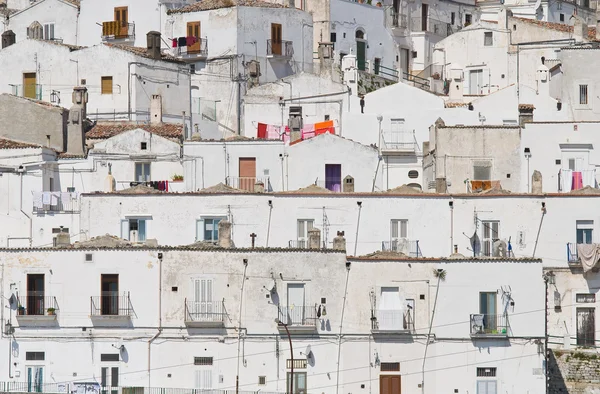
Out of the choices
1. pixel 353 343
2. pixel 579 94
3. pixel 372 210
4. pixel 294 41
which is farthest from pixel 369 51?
pixel 353 343

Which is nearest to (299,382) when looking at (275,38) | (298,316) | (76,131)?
(298,316)

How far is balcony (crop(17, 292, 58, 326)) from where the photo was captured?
74438 mm

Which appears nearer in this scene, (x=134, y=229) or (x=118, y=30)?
(x=134, y=229)

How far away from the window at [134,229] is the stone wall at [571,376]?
17054mm

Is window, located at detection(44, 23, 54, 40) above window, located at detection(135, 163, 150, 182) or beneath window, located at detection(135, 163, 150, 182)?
above

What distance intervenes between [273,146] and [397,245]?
10.5 m

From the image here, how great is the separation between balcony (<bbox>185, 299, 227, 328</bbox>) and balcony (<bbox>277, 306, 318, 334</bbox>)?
2.18 metres

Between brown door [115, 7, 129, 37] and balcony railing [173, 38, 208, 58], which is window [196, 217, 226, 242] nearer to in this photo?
balcony railing [173, 38, 208, 58]

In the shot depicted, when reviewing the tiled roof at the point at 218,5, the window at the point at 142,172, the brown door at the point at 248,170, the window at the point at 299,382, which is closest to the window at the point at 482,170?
the brown door at the point at 248,170

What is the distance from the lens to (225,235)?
7612 centimetres

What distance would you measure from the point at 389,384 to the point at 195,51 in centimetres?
3027

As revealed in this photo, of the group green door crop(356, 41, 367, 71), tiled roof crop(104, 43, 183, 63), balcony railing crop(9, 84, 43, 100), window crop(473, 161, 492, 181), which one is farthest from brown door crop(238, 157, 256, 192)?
green door crop(356, 41, 367, 71)

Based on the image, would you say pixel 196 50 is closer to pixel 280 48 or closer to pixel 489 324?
pixel 280 48

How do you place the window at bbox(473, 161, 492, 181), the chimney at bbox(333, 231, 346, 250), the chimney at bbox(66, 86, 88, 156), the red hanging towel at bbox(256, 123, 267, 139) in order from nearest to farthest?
1. the chimney at bbox(333, 231, 346, 250)
2. the window at bbox(473, 161, 492, 181)
3. the chimney at bbox(66, 86, 88, 156)
4. the red hanging towel at bbox(256, 123, 267, 139)
